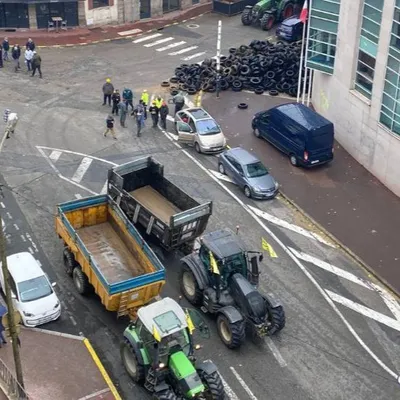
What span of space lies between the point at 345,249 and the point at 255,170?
5.78 metres

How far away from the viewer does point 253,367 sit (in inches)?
898

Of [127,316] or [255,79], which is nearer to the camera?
[127,316]

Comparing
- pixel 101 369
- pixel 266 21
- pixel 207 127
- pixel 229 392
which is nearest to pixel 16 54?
pixel 207 127

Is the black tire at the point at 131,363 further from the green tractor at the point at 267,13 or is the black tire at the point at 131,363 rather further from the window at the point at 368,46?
the green tractor at the point at 267,13

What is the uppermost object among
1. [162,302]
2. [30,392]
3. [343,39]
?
[343,39]

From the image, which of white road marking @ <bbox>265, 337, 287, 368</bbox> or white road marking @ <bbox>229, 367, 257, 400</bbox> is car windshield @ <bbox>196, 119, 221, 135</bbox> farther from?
white road marking @ <bbox>229, 367, 257, 400</bbox>

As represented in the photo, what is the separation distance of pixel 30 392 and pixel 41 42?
3259 cm

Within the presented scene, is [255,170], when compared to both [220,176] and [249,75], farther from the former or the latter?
[249,75]

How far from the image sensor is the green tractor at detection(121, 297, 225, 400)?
65.9 feet

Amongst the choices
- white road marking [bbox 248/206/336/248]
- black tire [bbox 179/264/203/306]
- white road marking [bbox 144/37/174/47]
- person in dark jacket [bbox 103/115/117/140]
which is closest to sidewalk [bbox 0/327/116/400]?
black tire [bbox 179/264/203/306]

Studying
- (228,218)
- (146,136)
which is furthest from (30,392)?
(146,136)

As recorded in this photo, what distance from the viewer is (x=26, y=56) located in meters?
43.8

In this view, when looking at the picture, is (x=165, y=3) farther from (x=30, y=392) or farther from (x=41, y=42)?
(x=30, y=392)

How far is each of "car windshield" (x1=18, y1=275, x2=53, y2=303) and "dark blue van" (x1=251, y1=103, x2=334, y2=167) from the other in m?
14.8
